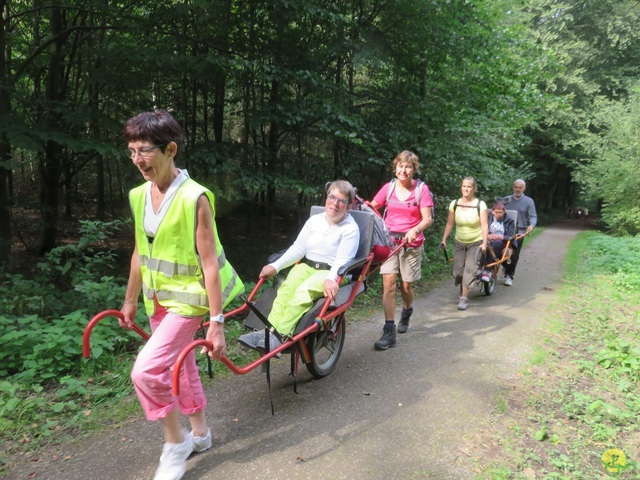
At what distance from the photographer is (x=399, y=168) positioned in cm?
453

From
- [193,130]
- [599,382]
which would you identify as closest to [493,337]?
[599,382]

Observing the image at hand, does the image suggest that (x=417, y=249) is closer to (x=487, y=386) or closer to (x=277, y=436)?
(x=487, y=386)

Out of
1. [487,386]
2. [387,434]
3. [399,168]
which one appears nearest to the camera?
[387,434]

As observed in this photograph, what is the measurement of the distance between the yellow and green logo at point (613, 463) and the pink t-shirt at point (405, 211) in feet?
8.55

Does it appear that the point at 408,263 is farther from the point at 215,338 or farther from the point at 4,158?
the point at 4,158

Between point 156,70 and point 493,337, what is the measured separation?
6.43 metres

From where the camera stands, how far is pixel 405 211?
475cm

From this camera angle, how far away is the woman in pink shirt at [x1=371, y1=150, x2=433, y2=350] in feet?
14.9

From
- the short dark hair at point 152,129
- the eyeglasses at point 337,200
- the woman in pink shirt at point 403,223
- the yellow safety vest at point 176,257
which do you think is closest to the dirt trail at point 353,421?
the woman in pink shirt at point 403,223

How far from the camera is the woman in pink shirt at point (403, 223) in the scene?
14.9ft

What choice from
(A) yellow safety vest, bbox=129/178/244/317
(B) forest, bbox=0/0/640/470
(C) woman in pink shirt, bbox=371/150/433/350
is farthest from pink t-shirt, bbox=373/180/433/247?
(A) yellow safety vest, bbox=129/178/244/317

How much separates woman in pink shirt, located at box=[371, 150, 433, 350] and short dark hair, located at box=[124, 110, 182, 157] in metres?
2.92

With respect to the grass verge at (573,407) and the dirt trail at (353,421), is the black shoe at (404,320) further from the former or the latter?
the grass verge at (573,407)

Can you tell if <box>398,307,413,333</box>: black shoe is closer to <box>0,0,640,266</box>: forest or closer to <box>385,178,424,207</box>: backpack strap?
<box>385,178,424,207</box>: backpack strap
